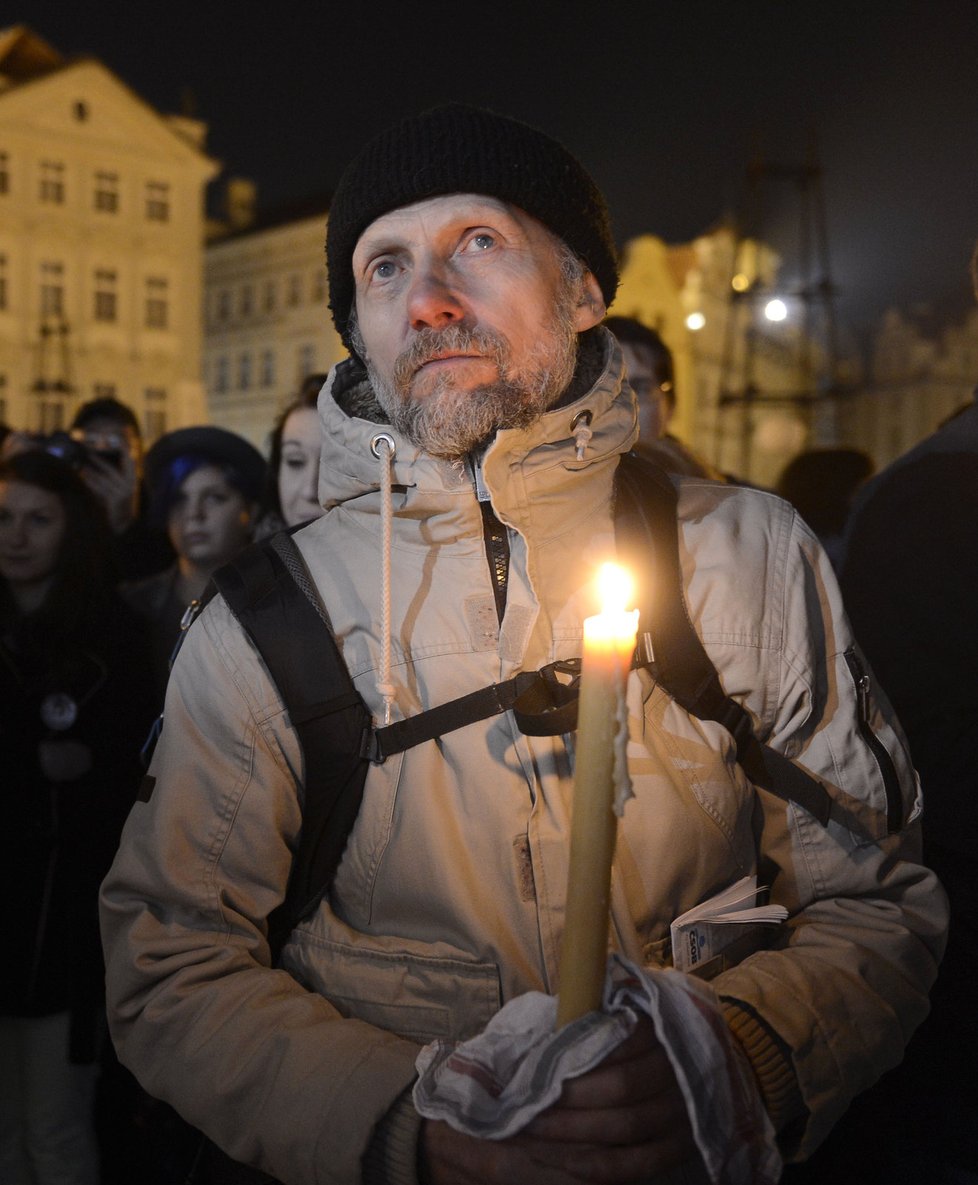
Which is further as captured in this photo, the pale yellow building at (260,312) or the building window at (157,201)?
the pale yellow building at (260,312)

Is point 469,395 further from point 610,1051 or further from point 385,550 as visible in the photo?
point 610,1051

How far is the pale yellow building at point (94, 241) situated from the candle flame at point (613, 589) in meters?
33.4

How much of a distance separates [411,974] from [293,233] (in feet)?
141

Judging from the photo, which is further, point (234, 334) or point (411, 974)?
point (234, 334)

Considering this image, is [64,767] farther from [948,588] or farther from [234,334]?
[234,334]

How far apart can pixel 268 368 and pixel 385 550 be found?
44.4m

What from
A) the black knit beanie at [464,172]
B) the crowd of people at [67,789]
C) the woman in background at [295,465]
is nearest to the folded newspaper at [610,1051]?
the black knit beanie at [464,172]

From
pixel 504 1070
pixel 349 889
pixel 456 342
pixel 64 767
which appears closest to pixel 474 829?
pixel 349 889

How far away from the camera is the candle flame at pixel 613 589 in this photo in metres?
0.93

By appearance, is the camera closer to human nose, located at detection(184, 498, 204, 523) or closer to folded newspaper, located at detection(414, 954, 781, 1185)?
human nose, located at detection(184, 498, 204, 523)

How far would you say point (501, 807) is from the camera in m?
1.53

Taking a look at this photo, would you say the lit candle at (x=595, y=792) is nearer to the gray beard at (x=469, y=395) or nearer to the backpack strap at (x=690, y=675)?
the backpack strap at (x=690, y=675)

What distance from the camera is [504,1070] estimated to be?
3.93 feet

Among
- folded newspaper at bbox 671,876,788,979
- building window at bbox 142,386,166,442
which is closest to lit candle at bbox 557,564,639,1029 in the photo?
folded newspaper at bbox 671,876,788,979
